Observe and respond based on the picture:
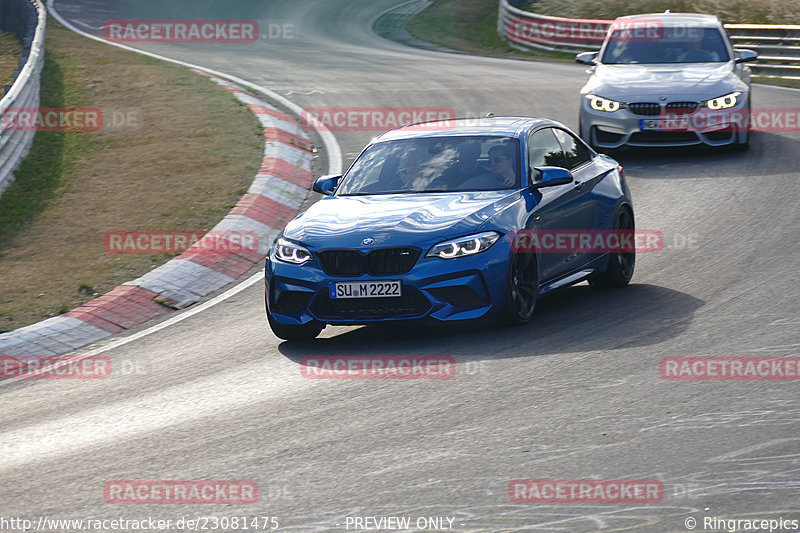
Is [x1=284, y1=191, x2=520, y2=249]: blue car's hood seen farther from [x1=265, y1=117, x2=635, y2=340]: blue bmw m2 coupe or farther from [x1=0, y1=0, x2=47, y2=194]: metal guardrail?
[x1=0, y1=0, x2=47, y2=194]: metal guardrail

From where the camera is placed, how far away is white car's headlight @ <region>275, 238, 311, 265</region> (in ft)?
27.9

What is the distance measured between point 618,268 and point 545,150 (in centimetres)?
118

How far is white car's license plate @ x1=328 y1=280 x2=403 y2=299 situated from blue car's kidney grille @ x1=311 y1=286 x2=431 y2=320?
0.03 m

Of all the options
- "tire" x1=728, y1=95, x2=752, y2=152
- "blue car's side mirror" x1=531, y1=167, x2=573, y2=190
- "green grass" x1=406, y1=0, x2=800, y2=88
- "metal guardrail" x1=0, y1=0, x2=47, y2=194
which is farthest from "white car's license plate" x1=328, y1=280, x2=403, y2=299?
"green grass" x1=406, y1=0, x2=800, y2=88

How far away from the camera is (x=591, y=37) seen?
2994cm

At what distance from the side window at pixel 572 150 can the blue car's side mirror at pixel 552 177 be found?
0.86m

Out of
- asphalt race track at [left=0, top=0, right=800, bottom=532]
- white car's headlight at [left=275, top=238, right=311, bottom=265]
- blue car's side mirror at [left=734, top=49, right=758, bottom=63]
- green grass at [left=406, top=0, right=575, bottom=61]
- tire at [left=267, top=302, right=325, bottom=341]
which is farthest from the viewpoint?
green grass at [left=406, top=0, right=575, bottom=61]

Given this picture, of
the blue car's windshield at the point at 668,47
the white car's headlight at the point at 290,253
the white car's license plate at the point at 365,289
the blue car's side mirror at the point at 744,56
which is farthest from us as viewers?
the blue car's side mirror at the point at 744,56

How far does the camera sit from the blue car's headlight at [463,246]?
8.26m

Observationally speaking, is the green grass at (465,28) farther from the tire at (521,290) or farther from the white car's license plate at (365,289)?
the white car's license plate at (365,289)

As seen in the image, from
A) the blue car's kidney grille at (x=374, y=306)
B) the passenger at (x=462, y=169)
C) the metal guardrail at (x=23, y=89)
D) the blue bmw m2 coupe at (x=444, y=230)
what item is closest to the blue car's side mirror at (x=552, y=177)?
the blue bmw m2 coupe at (x=444, y=230)

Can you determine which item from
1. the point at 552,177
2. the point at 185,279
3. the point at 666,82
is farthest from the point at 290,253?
the point at 666,82

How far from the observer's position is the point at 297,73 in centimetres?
2500

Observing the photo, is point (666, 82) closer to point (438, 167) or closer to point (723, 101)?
point (723, 101)
